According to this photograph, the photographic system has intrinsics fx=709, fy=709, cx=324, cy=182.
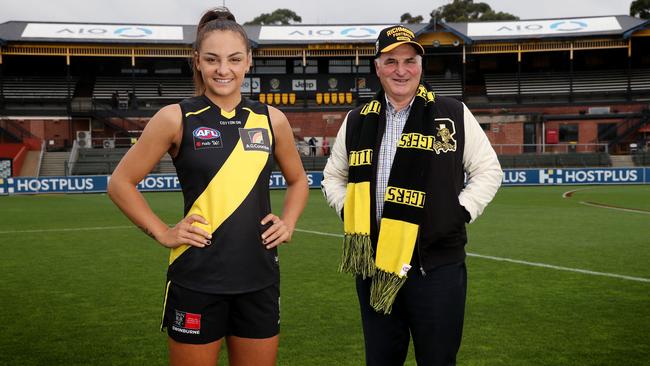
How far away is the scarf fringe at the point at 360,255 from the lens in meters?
3.94

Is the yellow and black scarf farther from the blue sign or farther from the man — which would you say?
the blue sign

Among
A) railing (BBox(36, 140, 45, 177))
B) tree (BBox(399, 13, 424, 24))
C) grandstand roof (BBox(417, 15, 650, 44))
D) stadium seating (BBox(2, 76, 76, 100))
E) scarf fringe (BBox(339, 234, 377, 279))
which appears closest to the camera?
scarf fringe (BBox(339, 234, 377, 279))

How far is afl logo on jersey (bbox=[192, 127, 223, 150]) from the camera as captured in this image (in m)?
3.28

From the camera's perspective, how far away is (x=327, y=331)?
6773 millimetres

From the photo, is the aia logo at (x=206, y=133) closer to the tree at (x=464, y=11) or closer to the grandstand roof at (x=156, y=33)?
the grandstand roof at (x=156, y=33)

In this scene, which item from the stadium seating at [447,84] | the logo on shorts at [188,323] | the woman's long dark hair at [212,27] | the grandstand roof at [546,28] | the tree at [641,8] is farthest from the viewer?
the tree at [641,8]

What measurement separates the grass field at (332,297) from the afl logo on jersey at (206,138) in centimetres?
300

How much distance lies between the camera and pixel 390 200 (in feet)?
12.5

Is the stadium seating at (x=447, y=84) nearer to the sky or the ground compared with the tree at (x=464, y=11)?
nearer to the ground

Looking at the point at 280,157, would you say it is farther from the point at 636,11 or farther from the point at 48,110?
the point at 636,11

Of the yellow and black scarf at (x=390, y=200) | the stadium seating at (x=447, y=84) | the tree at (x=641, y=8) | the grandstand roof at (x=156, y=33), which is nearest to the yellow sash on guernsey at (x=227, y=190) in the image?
the yellow and black scarf at (x=390, y=200)

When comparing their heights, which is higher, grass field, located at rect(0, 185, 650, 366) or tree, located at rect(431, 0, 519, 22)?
tree, located at rect(431, 0, 519, 22)

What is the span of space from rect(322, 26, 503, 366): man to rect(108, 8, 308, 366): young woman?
2.28ft

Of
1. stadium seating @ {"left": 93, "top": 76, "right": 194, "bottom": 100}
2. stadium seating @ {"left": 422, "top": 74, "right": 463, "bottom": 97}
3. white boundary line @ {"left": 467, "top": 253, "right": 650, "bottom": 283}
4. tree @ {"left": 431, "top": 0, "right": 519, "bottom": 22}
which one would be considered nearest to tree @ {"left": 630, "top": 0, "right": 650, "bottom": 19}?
tree @ {"left": 431, "top": 0, "right": 519, "bottom": 22}
